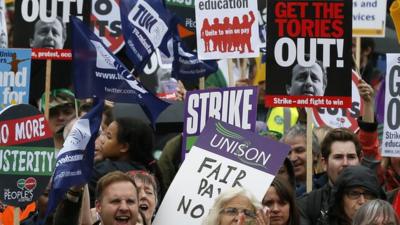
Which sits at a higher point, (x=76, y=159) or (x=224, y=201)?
(x=76, y=159)

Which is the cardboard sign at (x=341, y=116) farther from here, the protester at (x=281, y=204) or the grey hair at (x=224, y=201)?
the grey hair at (x=224, y=201)

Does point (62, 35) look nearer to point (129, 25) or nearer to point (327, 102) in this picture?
point (129, 25)

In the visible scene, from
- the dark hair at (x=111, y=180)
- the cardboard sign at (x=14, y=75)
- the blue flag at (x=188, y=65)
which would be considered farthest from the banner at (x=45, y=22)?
the dark hair at (x=111, y=180)

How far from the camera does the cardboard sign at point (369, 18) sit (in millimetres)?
15461

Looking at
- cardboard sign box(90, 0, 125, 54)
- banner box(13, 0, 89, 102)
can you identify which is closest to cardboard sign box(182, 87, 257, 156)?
banner box(13, 0, 89, 102)

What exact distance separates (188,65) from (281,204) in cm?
335

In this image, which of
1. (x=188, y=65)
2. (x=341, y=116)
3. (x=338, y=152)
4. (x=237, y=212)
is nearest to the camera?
(x=237, y=212)

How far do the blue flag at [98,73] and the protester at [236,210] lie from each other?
2.03 metres

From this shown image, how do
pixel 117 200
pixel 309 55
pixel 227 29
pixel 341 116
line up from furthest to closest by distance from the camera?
pixel 341 116
pixel 227 29
pixel 309 55
pixel 117 200

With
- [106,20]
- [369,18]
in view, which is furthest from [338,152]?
[106,20]

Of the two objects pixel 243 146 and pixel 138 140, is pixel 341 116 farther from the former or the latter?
pixel 243 146

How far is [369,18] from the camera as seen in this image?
610 inches

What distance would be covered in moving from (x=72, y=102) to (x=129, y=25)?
0.93m

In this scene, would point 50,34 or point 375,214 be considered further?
point 50,34
